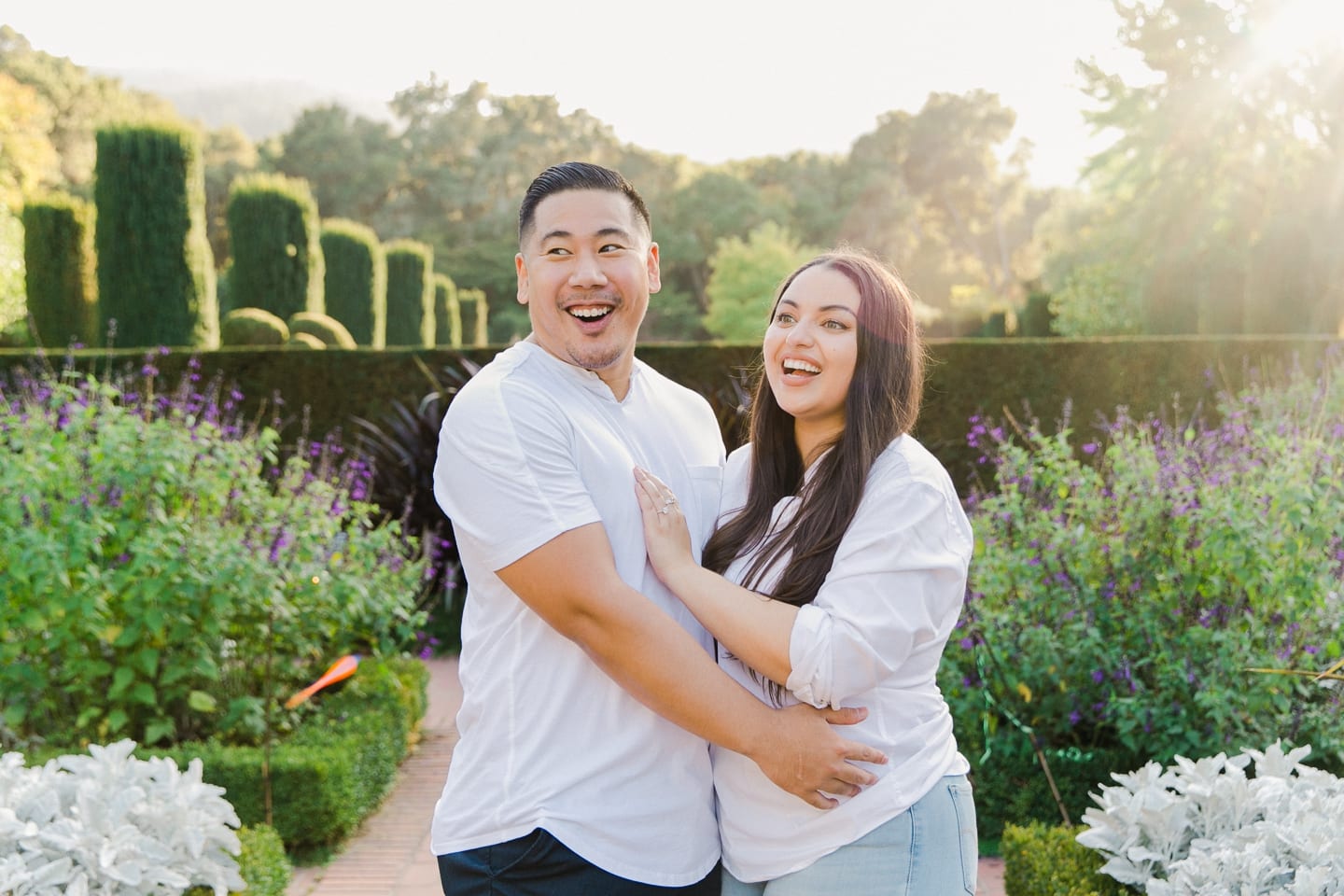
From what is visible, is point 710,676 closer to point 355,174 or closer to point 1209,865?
point 1209,865

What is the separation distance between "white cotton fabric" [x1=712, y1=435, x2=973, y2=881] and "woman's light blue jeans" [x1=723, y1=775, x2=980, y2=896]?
0.05 feet

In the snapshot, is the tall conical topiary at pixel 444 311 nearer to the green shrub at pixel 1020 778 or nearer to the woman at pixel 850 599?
the green shrub at pixel 1020 778

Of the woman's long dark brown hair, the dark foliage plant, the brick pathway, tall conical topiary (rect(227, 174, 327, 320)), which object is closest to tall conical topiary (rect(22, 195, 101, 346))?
tall conical topiary (rect(227, 174, 327, 320))

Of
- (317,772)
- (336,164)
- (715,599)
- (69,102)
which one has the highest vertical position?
(69,102)

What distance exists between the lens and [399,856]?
406 cm

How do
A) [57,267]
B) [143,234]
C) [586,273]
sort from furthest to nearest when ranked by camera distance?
[57,267] → [143,234] → [586,273]

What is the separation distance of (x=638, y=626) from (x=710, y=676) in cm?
12

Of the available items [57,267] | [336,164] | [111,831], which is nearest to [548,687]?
[111,831]

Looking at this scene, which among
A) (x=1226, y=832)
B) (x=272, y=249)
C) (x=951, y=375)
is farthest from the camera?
(x=272, y=249)

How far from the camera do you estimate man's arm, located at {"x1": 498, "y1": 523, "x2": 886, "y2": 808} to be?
58.1 inches

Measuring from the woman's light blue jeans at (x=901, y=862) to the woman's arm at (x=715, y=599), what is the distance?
263 mm

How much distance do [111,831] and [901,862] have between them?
1.72m

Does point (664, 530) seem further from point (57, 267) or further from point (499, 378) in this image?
point (57, 267)

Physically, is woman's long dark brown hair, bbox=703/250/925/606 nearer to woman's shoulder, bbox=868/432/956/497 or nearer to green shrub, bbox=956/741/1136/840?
woman's shoulder, bbox=868/432/956/497
